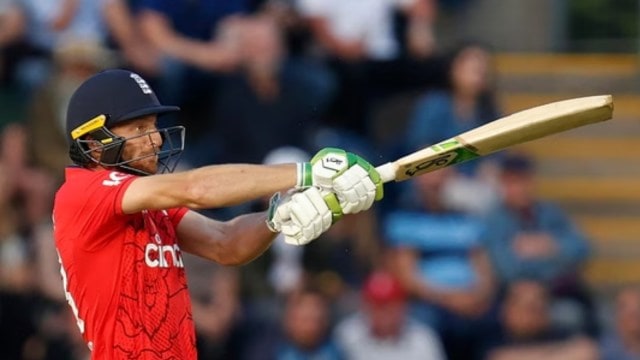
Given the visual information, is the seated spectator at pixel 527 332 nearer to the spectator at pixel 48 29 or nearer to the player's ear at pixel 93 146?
the spectator at pixel 48 29

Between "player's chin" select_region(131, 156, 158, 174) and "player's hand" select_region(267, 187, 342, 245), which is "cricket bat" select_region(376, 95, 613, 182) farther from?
"player's chin" select_region(131, 156, 158, 174)

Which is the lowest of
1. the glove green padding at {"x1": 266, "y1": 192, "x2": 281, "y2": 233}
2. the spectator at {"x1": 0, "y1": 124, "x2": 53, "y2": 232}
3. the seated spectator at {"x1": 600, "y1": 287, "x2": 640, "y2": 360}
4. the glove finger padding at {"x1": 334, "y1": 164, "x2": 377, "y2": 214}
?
the seated spectator at {"x1": 600, "y1": 287, "x2": 640, "y2": 360}

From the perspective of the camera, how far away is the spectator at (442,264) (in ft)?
30.4

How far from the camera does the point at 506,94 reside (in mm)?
10375

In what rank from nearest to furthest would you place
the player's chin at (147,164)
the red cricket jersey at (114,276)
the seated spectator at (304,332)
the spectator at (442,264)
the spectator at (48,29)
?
the red cricket jersey at (114,276) < the player's chin at (147,164) < the seated spectator at (304,332) < the spectator at (442,264) < the spectator at (48,29)

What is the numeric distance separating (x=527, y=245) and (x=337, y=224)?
1110 millimetres

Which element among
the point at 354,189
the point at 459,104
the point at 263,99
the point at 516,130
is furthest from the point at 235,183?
the point at 459,104

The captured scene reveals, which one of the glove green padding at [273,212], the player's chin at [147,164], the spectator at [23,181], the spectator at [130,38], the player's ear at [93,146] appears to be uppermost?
the spectator at [130,38]

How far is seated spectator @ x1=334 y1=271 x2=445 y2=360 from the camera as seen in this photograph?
9031 millimetres

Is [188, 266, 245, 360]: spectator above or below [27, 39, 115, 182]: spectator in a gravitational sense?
below

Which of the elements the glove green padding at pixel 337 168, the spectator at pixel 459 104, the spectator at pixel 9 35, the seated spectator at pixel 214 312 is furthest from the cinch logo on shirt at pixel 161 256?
the spectator at pixel 9 35

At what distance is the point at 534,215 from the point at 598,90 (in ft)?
4.64

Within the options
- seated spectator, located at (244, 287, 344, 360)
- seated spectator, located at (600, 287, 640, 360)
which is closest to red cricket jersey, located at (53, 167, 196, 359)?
seated spectator, located at (244, 287, 344, 360)

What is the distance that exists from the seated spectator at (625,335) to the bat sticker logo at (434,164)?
411 cm
